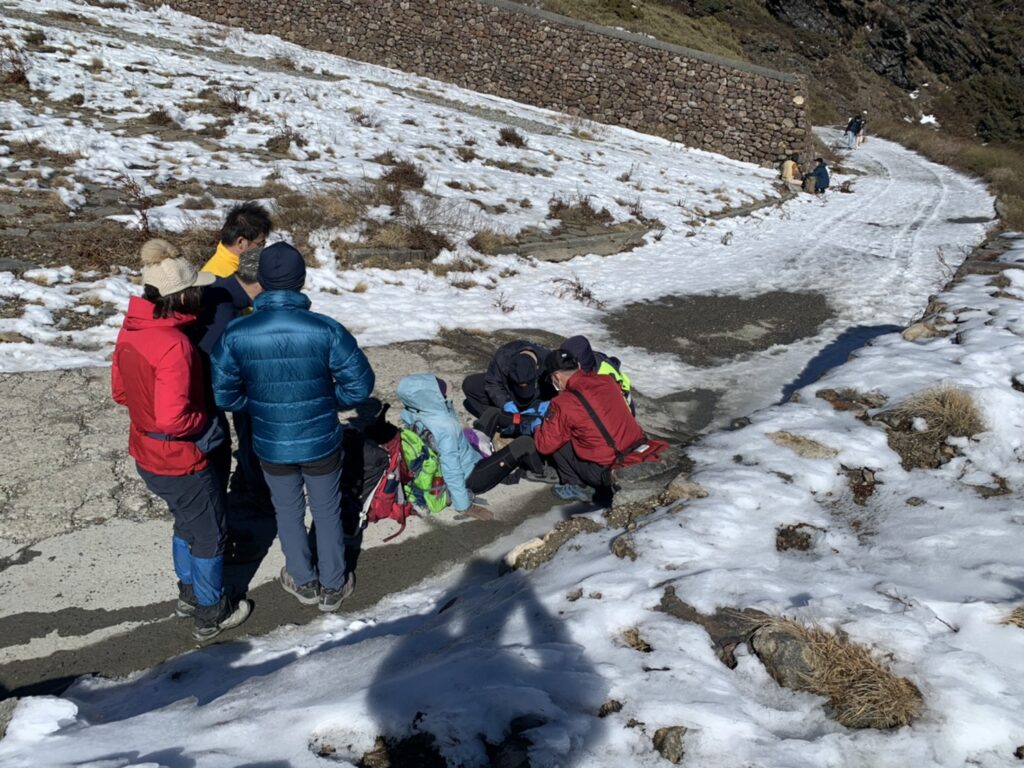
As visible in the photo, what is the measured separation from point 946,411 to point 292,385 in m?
4.48

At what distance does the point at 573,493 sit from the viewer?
5.17 meters

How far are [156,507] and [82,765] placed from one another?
7.86 ft

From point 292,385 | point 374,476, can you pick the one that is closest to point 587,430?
point 374,476

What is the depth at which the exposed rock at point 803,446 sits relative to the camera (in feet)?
16.5

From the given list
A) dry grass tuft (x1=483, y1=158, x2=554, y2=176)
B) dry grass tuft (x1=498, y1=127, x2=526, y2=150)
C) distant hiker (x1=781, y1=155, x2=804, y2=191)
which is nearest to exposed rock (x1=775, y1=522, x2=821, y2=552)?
dry grass tuft (x1=483, y1=158, x2=554, y2=176)

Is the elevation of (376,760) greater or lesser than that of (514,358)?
lesser

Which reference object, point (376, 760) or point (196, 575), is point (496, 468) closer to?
point (196, 575)

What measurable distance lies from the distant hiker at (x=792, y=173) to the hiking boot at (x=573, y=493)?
54.0 ft

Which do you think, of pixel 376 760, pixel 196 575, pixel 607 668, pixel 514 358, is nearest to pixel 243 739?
pixel 376 760

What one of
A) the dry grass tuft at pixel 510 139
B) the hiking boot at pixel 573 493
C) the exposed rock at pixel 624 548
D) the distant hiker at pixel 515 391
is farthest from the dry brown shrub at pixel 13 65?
the exposed rock at pixel 624 548

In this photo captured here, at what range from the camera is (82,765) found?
99.3 inches

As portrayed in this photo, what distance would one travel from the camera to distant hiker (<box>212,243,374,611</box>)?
341 centimetres

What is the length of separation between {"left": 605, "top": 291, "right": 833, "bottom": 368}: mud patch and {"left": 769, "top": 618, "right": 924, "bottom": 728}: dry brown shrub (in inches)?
197

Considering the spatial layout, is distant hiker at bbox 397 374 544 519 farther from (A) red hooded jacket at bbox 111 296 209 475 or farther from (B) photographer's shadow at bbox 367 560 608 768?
(A) red hooded jacket at bbox 111 296 209 475
